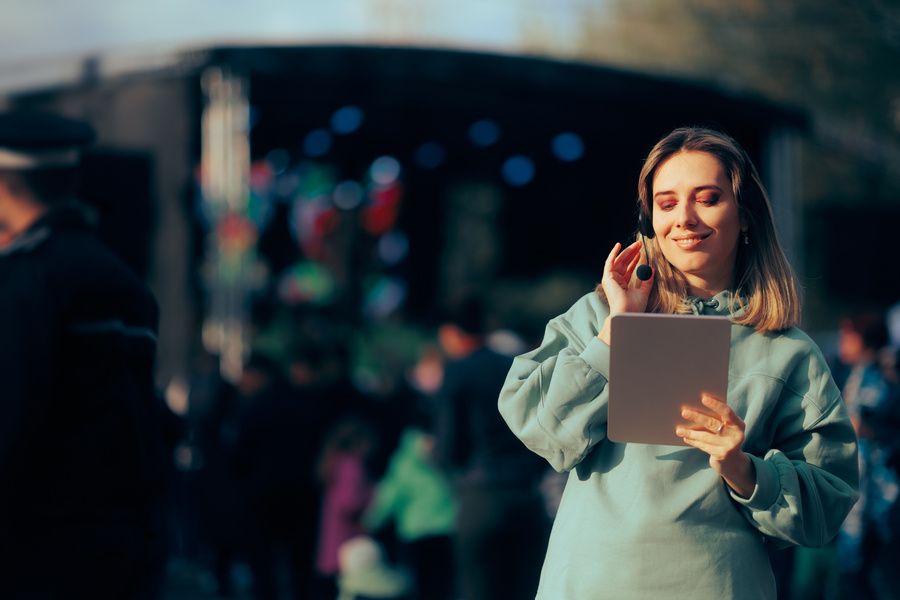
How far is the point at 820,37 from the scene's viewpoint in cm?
3197

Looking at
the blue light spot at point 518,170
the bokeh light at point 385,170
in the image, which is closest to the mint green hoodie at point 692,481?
the bokeh light at point 385,170

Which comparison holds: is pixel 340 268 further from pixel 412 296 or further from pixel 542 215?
pixel 542 215

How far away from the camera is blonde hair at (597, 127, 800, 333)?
280 cm

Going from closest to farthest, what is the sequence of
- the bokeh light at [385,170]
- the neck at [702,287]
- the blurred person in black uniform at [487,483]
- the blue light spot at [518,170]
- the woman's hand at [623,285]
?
the woman's hand at [623,285], the neck at [702,287], the blurred person in black uniform at [487,483], the bokeh light at [385,170], the blue light spot at [518,170]

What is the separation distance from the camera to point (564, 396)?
2.70 metres

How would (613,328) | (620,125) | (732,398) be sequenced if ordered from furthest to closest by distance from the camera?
1. (620,125)
2. (732,398)
3. (613,328)

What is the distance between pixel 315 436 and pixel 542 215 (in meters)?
10.5

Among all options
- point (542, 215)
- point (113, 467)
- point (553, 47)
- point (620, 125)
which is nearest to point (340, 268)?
point (542, 215)

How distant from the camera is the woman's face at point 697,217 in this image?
9.18 feet

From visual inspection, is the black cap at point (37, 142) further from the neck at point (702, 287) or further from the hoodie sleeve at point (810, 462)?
the hoodie sleeve at point (810, 462)

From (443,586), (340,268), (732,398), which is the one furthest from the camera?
(340,268)

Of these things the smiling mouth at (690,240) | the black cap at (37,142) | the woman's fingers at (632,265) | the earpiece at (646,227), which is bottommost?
the woman's fingers at (632,265)

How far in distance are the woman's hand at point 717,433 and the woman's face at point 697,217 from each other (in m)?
0.39

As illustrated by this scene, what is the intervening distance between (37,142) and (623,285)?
5.23 ft
